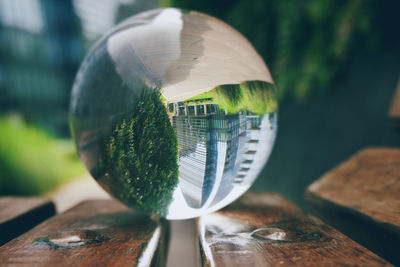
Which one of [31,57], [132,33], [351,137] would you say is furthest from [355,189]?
[31,57]

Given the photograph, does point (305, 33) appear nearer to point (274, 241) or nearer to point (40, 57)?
point (274, 241)

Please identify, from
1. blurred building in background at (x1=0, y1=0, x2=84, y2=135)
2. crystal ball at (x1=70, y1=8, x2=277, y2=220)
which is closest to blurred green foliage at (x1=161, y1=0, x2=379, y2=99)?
crystal ball at (x1=70, y1=8, x2=277, y2=220)

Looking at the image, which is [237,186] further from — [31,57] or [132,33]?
[31,57]

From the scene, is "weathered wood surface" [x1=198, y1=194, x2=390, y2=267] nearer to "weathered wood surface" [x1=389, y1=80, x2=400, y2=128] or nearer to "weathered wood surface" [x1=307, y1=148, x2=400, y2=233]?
"weathered wood surface" [x1=307, y1=148, x2=400, y2=233]

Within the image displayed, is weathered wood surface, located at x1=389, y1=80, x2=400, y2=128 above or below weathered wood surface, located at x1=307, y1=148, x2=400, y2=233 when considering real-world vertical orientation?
above

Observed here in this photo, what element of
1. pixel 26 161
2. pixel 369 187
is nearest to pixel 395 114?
pixel 369 187

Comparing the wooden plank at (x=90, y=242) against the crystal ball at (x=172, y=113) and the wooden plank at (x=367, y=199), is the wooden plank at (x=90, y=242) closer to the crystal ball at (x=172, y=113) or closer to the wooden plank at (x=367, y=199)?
the crystal ball at (x=172, y=113)

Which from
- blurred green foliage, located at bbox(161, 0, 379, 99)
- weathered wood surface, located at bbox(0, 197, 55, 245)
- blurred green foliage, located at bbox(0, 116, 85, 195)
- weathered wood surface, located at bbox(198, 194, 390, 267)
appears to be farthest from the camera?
blurred green foliage, located at bbox(0, 116, 85, 195)
